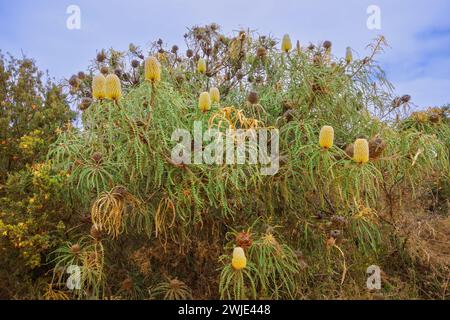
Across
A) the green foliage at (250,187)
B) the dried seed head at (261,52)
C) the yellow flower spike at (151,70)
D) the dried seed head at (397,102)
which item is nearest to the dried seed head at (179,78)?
the green foliage at (250,187)

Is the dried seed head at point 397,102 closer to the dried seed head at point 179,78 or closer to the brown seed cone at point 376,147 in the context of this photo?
the brown seed cone at point 376,147

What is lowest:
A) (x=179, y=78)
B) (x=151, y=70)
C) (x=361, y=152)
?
(x=361, y=152)

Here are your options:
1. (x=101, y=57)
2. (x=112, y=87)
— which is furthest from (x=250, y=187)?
(x=101, y=57)

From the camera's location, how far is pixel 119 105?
2.61 meters

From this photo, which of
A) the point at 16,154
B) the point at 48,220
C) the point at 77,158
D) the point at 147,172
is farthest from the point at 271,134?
the point at 16,154

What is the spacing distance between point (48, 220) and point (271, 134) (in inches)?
74.1

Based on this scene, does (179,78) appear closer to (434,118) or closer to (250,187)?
(250,187)

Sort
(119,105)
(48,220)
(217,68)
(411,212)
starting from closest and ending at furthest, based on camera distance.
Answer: (119,105)
(48,220)
(411,212)
(217,68)

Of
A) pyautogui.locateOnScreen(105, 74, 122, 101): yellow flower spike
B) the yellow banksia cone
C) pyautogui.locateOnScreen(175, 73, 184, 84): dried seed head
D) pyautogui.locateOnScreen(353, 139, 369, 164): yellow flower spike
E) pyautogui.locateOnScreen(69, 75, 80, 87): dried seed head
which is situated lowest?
the yellow banksia cone

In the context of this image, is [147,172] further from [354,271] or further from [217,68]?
[217,68]

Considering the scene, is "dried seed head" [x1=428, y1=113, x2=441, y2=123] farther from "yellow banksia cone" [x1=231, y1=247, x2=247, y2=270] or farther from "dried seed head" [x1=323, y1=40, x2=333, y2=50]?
"yellow banksia cone" [x1=231, y1=247, x2=247, y2=270]

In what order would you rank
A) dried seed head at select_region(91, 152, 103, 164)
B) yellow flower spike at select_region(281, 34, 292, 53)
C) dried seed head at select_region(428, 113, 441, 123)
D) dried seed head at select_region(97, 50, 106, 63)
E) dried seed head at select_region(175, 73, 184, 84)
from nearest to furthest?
dried seed head at select_region(91, 152, 103, 164) → yellow flower spike at select_region(281, 34, 292, 53) → dried seed head at select_region(428, 113, 441, 123) → dried seed head at select_region(175, 73, 184, 84) → dried seed head at select_region(97, 50, 106, 63)

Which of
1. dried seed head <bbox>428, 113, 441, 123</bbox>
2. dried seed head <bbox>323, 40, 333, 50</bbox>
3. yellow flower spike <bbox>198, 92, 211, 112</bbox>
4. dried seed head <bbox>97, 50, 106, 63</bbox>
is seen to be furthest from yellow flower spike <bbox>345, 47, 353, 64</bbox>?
dried seed head <bbox>97, 50, 106, 63</bbox>

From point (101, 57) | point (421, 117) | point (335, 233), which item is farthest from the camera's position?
point (101, 57)
